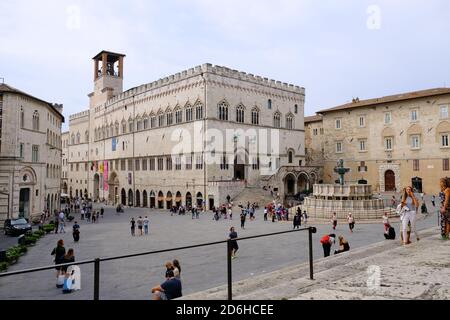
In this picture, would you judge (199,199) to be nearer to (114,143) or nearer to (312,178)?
(312,178)

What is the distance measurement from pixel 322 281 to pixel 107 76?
68.9 m

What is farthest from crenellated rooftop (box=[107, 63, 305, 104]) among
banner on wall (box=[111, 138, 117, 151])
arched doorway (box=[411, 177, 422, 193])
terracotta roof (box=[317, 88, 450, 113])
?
arched doorway (box=[411, 177, 422, 193])

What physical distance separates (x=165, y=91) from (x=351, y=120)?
28.0 metres

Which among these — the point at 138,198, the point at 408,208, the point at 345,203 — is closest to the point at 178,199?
the point at 138,198

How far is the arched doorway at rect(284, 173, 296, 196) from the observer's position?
52106 mm

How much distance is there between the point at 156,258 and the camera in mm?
6402

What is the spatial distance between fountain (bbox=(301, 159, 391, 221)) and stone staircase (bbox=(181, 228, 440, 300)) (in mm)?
20948

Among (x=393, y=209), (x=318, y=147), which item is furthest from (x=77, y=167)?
(x=393, y=209)

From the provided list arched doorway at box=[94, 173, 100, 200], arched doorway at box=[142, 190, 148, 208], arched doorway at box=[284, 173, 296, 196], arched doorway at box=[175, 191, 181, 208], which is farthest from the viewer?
arched doorway at box=[94, 173, 100, 200]

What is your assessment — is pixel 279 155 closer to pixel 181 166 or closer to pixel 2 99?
pixel 181 166

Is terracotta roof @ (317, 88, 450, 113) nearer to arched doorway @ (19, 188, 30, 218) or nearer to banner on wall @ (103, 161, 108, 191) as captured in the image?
banner on wall @ (103, 161, 108, 191)

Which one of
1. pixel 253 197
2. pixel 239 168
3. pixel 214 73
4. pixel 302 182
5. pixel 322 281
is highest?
pixel 214 73

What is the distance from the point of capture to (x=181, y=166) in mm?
49375

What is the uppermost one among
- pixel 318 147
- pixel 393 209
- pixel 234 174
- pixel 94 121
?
pixel 94 121
